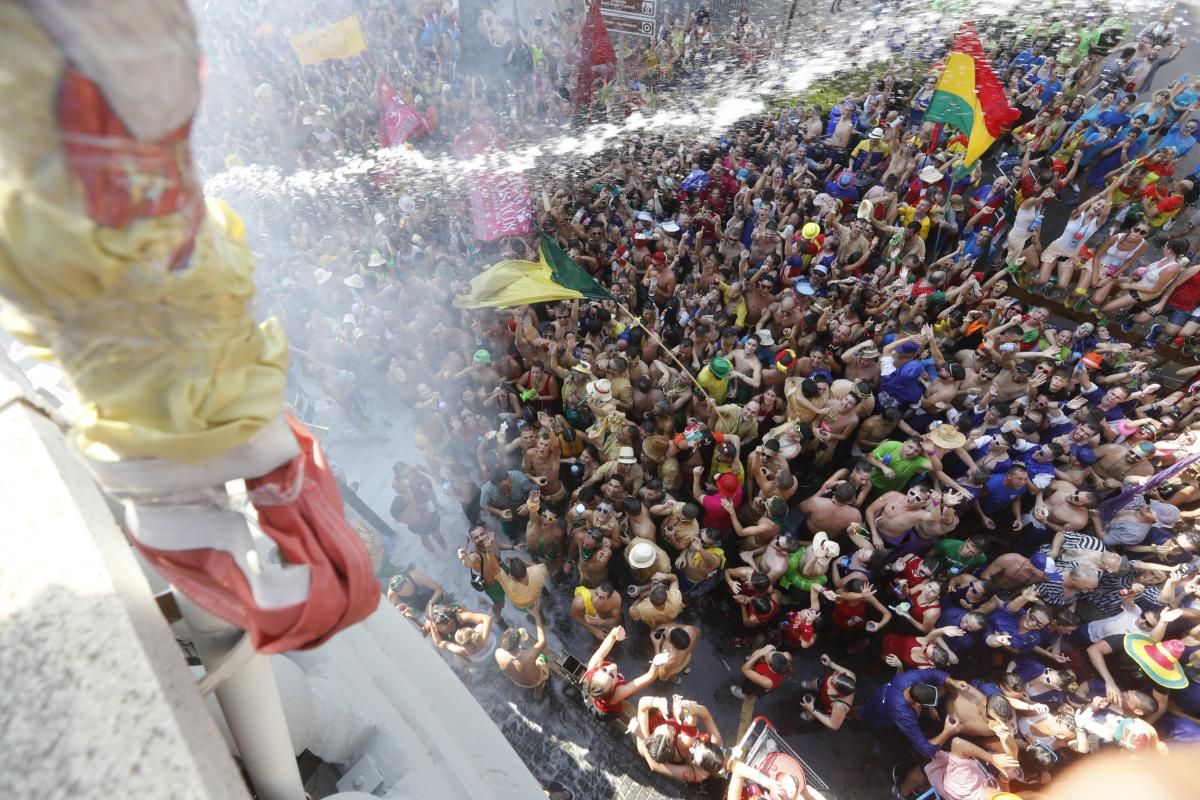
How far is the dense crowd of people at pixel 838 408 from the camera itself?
18.1ft

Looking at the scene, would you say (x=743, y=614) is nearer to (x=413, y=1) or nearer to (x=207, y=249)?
(x=207, y=249)

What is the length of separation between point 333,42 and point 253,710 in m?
14.1

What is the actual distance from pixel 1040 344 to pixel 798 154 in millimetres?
5048

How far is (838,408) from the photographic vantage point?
6957 millimetres

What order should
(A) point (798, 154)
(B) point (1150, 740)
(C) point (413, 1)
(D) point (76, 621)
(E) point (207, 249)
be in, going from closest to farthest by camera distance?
(E) point (207, 249), (D) point (76, 621), (B) point (1150, 740), (A) point (798, 154), (C) point (413, 1)

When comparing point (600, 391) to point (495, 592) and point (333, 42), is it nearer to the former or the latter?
point (495, 592)

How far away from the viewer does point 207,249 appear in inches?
53.4

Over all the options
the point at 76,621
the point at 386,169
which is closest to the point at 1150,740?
the point at 76,621

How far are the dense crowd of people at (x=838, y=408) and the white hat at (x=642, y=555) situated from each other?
2 centimetres

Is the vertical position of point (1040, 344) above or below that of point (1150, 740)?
above

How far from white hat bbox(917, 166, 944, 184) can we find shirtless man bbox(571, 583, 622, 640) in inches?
315

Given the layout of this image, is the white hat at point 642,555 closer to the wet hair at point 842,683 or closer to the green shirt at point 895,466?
the wet hair at point 842,683

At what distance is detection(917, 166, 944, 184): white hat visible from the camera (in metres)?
9.55

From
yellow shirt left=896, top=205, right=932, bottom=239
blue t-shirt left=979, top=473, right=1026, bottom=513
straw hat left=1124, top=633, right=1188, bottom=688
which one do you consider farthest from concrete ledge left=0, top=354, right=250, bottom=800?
yellow shirt left=896, top=205, right=932, bottom=239
